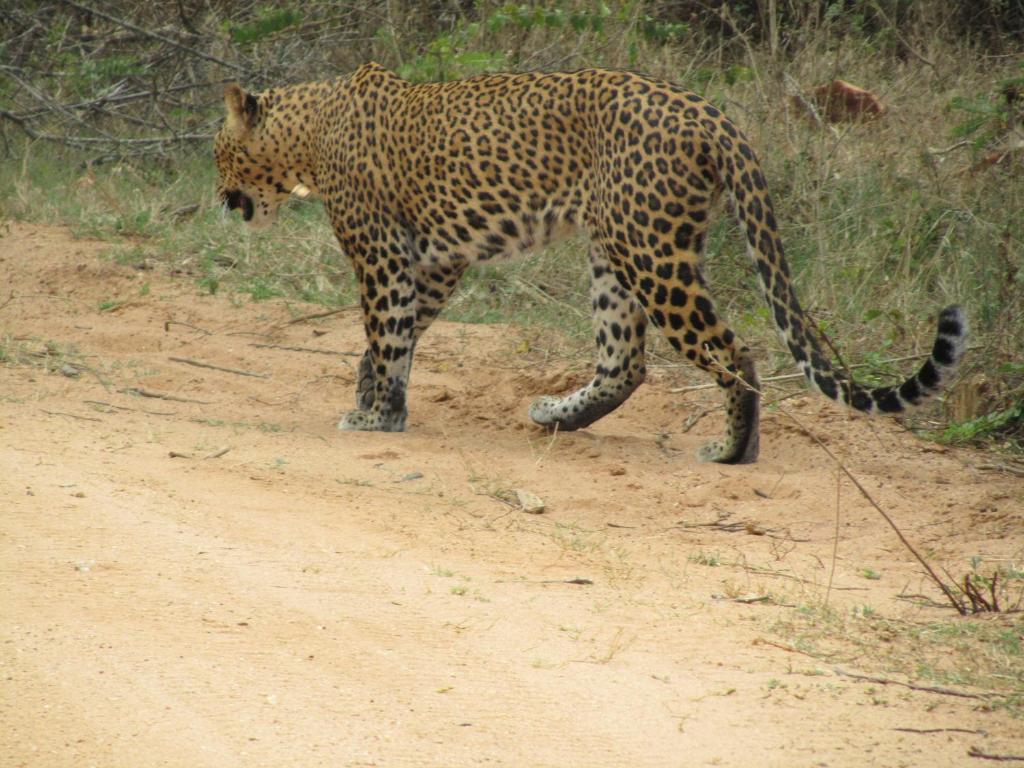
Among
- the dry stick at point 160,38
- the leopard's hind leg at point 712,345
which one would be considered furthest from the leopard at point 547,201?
the dry stick at point 160,38

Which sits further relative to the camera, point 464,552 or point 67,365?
point 67,365

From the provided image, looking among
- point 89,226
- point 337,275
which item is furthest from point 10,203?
point 337,275

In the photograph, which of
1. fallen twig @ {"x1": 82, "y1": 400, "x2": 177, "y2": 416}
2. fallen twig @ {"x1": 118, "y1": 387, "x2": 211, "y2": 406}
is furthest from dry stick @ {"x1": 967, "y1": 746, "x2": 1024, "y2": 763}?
fallen twig @ {"x1": 118, "y1": 387, "x2": 211, "y2": 406}

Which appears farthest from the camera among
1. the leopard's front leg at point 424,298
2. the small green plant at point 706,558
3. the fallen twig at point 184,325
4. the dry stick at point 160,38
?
the dry stick at point 160,38

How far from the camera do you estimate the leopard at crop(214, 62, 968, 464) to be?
5.84 m

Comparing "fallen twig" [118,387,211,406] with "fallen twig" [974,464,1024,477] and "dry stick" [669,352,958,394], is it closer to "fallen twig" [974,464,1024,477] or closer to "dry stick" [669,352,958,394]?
"dry stick" [669,352,958,394]

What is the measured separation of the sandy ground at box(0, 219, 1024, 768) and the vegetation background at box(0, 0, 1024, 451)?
2.73 feet

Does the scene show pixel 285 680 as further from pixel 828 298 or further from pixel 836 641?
pixel 828 298

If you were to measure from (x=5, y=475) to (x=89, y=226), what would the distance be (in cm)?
A: 516

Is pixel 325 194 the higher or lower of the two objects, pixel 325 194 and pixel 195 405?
the higher

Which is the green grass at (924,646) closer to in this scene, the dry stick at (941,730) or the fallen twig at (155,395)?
the dry stick at (941,730)

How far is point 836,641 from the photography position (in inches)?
152

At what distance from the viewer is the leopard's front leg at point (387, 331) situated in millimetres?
→ 6727

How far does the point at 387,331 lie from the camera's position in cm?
673
